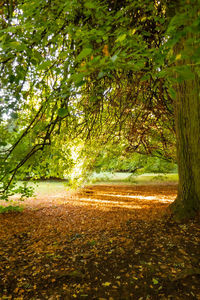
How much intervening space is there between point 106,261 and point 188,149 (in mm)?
2737

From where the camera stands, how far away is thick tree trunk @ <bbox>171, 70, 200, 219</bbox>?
4387 mm

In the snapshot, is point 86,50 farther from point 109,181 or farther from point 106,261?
point 109,181

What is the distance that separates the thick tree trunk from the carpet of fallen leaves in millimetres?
368

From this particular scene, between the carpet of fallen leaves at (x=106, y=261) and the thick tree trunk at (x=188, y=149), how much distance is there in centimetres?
37

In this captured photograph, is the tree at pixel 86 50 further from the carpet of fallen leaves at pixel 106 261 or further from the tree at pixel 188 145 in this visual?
the carpet of fallen leaves at pixel 106 261

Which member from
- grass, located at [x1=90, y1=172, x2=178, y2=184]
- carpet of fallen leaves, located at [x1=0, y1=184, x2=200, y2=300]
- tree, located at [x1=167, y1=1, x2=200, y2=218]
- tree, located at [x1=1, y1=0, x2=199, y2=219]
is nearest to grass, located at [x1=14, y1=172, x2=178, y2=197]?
grass, located at [x1=90, y1=172, x2=178, y2=184]

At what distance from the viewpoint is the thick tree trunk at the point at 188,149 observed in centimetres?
439

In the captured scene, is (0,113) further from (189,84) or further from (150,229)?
(189,84)

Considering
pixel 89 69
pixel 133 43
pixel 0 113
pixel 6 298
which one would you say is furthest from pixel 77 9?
pixel 6 298

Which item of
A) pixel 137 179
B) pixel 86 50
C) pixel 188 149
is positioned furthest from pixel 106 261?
pixel 137 179

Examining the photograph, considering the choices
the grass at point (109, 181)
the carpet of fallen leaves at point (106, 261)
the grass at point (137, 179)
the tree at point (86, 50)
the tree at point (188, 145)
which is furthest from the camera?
the grass at point (137, 179)

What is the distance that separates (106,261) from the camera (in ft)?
10.8

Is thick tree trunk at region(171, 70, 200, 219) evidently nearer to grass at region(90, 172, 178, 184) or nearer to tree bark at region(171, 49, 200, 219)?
tree bark at region(171, 49, 200, 219)

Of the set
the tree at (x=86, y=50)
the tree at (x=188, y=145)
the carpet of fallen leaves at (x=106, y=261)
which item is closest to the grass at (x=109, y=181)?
the carpet of fallen leaves at (x=106, y=261)
